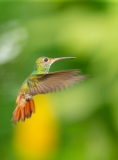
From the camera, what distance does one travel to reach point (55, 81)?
351 mm

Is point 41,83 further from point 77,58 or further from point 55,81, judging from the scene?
point 77,58

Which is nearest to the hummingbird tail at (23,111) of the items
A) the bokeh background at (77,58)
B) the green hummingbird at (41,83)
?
the green hummingbird at (41,83)

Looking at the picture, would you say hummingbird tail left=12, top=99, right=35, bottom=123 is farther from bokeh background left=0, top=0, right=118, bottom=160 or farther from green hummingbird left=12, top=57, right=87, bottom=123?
bokeh background left=0, top=0, right=118, bottom=160

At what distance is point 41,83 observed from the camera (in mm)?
376

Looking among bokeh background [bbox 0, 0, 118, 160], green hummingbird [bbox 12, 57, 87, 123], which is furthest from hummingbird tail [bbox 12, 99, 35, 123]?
bokeh background [bbox 0, 0, 118, 160]

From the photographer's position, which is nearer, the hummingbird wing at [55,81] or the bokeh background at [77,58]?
the hummingbird wing at [55,81]

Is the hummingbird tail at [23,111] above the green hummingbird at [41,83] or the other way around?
the other way around

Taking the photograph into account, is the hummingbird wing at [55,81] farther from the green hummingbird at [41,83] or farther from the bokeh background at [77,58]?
the bokeh background at [77,58]

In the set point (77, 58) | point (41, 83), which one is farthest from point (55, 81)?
point (77, 58)

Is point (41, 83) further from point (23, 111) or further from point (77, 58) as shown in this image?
point (77, 58)

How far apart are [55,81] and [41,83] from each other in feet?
0.09

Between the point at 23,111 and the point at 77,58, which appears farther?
the point at 77,58

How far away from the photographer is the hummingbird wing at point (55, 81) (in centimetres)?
34

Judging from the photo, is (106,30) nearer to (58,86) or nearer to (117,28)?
(117,28)
